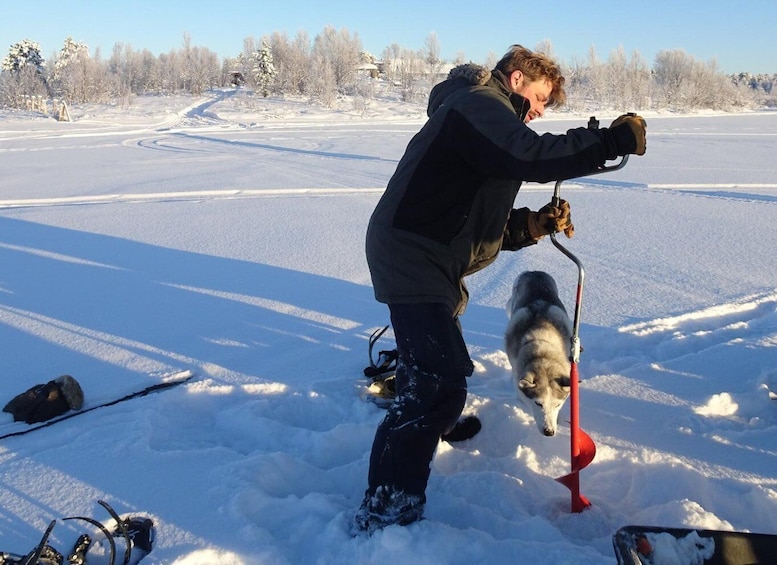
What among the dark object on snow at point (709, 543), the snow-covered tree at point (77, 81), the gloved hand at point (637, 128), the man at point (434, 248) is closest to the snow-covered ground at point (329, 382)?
the man at point (434, 248)

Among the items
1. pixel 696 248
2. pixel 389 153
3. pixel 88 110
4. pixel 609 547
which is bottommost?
pixel 609 547

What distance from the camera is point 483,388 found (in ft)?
11.6

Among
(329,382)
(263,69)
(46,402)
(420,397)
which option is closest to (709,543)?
(420,397)

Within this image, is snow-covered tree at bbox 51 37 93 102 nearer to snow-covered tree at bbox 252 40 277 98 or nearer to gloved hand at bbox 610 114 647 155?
snow-covered tree at bbox 252 40 277 98

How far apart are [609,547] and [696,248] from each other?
15.8ft

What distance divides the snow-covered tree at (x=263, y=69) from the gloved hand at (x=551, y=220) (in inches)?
1921

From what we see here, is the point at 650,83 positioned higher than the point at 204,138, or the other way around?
the point at 650,83

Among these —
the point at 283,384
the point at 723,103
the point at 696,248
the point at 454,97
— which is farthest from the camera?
the point at 723,103

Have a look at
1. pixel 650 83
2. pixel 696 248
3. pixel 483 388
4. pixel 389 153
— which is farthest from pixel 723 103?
pixel 483 388

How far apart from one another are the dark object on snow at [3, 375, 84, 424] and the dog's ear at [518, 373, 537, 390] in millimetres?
2418

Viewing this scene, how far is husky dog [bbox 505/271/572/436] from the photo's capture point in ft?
10.2

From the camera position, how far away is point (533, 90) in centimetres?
225

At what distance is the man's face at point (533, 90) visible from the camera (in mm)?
2213

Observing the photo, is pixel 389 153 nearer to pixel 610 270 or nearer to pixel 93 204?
pixel 93 204
